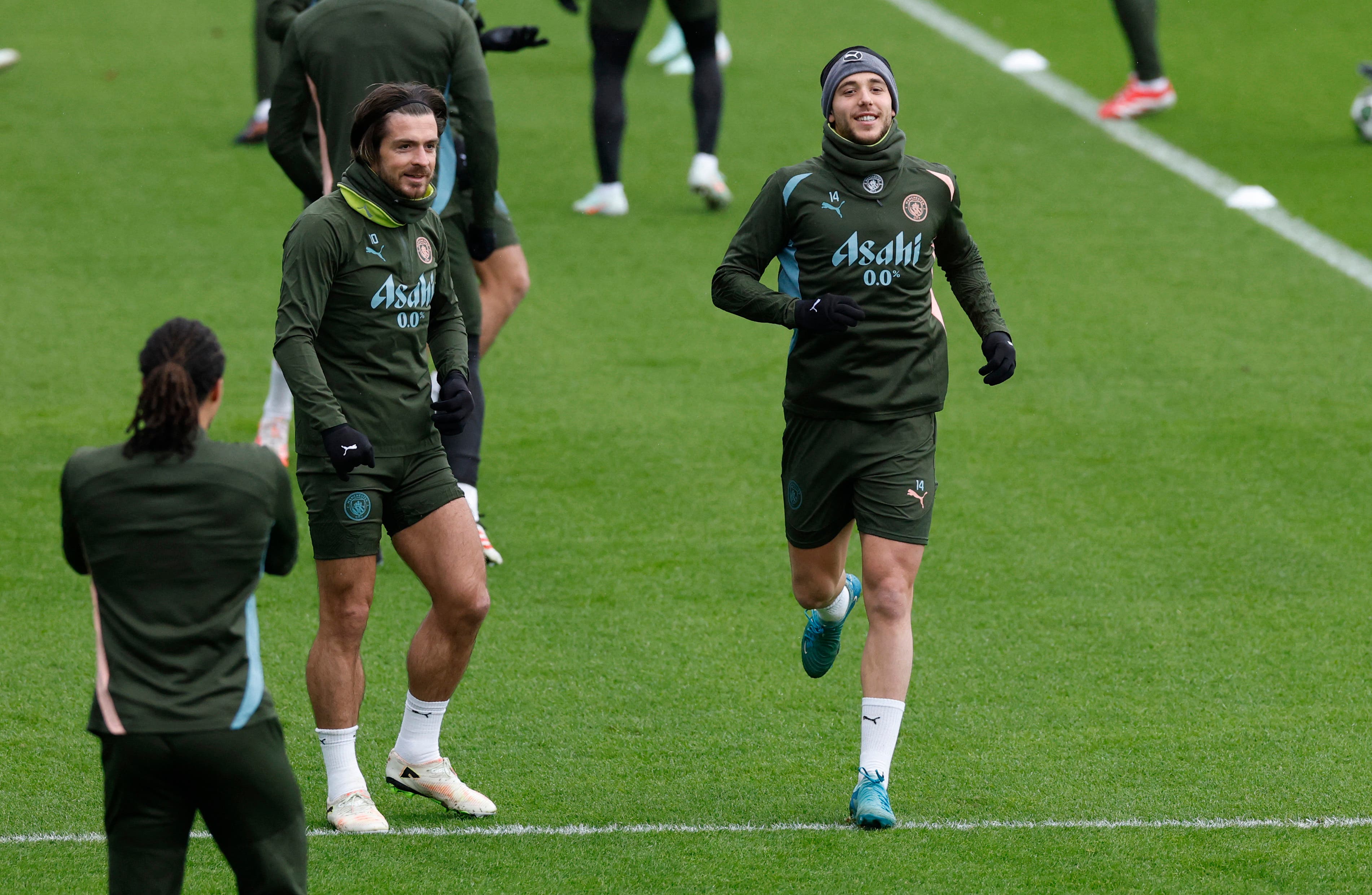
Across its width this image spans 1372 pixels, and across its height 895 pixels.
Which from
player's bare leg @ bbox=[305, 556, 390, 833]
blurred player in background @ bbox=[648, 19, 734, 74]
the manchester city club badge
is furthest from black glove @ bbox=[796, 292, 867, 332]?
blurred player in background @ bbox=[648, 19, 734, 74]

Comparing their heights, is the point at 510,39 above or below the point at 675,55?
above

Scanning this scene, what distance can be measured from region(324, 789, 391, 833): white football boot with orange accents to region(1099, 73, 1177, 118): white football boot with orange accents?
10699mm

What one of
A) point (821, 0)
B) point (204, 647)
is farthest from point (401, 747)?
point (821, 0)

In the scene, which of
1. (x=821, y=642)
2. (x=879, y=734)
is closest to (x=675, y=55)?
(x=821, y=642)

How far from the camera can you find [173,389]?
11.3ft

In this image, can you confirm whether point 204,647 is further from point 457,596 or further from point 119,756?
point 457,596

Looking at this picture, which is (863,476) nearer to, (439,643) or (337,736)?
(439,643)

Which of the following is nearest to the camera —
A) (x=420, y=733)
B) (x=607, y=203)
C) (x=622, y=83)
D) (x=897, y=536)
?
(x=420, y=733)

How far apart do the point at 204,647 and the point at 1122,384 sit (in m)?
6.60

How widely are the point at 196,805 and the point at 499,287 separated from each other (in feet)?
14.4

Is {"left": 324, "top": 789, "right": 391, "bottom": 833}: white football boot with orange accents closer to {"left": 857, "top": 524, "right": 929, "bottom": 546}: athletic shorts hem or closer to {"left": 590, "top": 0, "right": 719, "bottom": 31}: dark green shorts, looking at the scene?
{"left": 857, "top": 524, "right": 929, "bottom": 546}: athletic shorts hem

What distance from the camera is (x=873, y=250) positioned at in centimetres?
513

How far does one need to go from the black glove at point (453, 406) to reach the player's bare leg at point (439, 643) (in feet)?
0.71

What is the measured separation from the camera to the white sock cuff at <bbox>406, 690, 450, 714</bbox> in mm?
5035
